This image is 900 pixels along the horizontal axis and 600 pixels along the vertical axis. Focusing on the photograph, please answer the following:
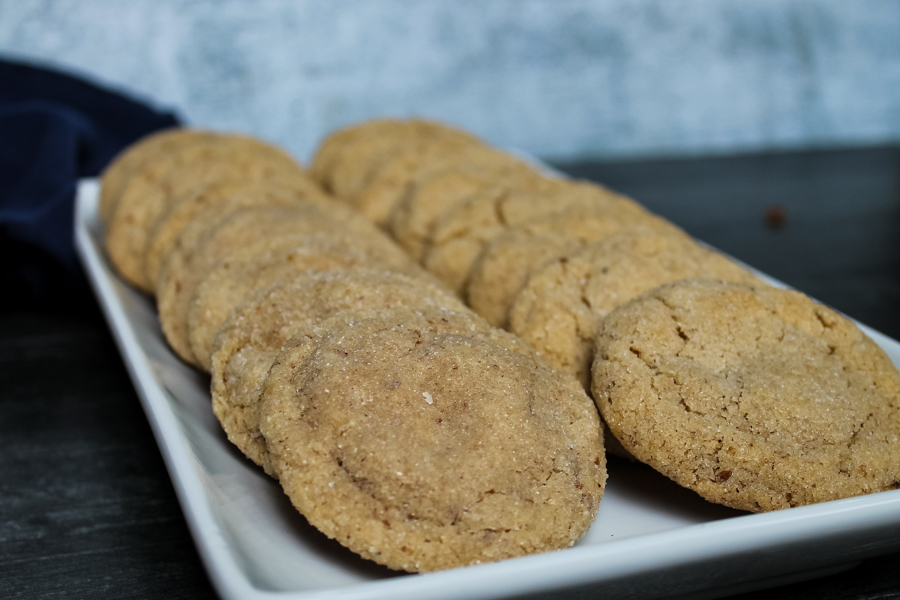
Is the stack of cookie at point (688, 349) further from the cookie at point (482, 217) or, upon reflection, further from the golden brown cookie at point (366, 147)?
the golden brown cookie at point (366, 147)

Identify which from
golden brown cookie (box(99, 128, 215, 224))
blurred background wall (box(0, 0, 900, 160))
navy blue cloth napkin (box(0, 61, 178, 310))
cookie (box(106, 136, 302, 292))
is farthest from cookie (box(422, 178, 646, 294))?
blurred background wall (box(0, 0, 900, 160))

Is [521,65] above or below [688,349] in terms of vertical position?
below

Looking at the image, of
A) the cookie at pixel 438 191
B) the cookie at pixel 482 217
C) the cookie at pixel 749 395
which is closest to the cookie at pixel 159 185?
the cookie at pixel 438 191

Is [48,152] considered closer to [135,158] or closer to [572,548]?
[135,158]

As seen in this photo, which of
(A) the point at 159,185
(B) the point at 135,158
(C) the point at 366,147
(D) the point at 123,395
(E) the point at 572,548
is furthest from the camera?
(C) the point at 366,147

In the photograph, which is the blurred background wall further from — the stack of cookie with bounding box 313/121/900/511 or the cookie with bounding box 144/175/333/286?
the stack of cookie with bounding box 313/121/900/511

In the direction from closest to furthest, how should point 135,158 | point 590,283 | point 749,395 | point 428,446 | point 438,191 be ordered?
point 428,446, point 749,395, point 590,283, point 438,191, point 135,158

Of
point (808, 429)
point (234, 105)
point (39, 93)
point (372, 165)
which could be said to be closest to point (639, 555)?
point (808, 429)

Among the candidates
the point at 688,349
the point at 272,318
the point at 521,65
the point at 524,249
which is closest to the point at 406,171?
the point at 524,249
